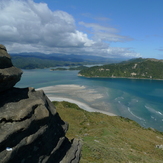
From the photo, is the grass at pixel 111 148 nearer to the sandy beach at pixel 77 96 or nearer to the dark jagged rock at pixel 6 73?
the dark jagged rock at pixel 6 73

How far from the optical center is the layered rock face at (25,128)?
12734 millimetres

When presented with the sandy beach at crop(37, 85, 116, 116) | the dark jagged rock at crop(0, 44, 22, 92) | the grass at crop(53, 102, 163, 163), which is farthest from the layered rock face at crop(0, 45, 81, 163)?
the sandy beach at crop(37, 85, 116, 116)

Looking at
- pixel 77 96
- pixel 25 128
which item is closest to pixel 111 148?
pixel 25 128

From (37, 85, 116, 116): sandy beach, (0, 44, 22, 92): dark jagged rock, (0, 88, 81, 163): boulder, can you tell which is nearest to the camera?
(0, 88, 81, 163): boulder

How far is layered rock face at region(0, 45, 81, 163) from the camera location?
501 inches

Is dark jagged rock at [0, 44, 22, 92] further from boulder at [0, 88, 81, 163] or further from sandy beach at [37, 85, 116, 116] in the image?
sandy beach at [37, 85, 116, 116]

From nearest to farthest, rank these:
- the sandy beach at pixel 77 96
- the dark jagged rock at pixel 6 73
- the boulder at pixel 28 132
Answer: the boulder at pixel 28 132
the dark jagged rock at pixel 6 73
the sandy beach at pixel 77 96

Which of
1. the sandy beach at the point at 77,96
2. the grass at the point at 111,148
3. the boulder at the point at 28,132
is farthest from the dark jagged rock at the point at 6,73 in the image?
the sandy beach at the point at 77,96

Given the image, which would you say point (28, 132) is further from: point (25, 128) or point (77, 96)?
point (77, 96)

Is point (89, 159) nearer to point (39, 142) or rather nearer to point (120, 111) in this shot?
point (39, 142)

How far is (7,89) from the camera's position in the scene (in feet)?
53.0

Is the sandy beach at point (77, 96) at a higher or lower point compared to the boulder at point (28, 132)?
lower

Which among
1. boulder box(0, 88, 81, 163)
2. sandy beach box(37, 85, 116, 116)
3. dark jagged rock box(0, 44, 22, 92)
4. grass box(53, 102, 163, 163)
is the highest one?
dark jagged rock box(0, 44, 22, 92)

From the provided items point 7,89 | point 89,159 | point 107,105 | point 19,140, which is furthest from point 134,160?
point 107,105
